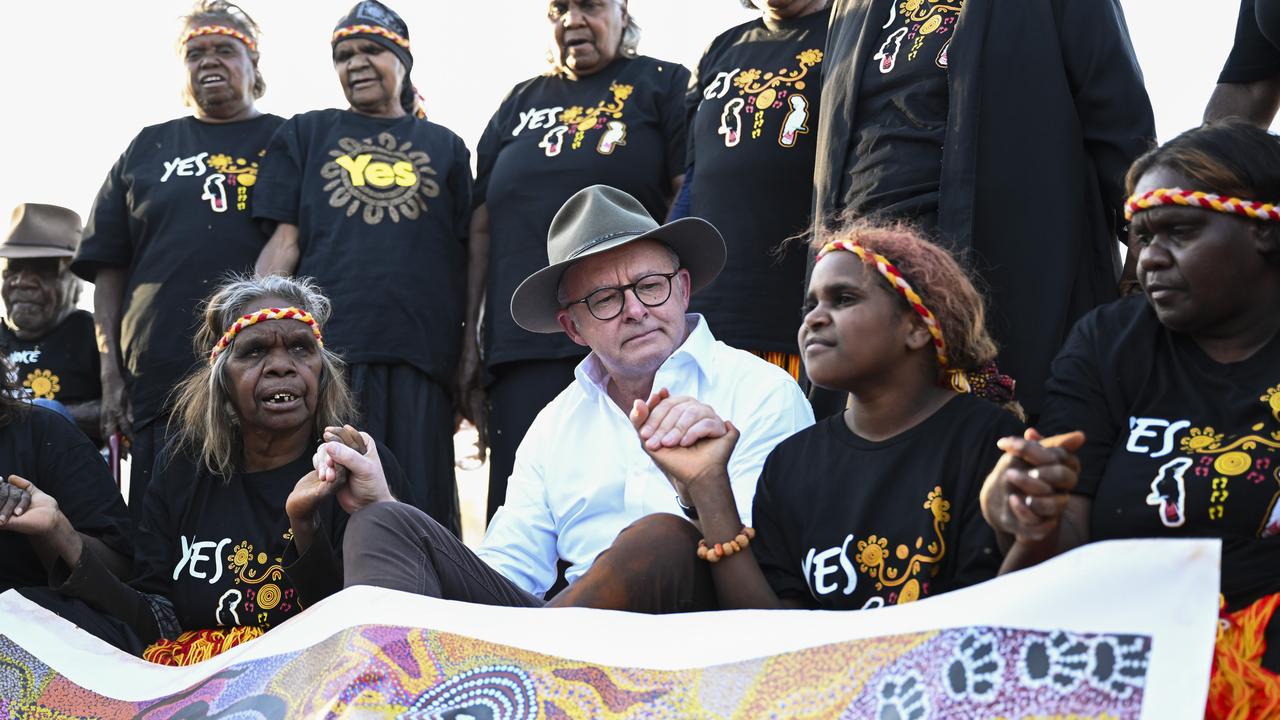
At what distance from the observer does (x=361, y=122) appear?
5.58 meters

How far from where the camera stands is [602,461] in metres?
3.91

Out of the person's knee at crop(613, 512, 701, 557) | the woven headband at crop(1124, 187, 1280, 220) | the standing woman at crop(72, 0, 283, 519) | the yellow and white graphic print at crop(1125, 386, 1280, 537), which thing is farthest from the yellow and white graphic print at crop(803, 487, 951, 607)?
the standing woman at crop(72, 0, 283, 519)

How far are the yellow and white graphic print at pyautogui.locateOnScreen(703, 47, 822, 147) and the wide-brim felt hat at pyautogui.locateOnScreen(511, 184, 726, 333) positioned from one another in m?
0.61

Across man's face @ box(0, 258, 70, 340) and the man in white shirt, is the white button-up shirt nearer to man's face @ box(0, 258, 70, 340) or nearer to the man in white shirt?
the man in white shirt

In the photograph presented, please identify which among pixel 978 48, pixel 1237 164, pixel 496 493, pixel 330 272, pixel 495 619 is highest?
pixel 978 48

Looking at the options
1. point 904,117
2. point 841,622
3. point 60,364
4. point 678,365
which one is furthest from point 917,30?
point 60,364

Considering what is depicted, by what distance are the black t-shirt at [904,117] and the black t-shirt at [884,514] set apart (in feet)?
3.31

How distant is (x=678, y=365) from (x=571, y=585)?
36.7 inches

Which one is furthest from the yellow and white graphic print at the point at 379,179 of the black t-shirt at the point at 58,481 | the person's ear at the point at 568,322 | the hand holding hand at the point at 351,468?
the hand holding hand at the point at 351,468

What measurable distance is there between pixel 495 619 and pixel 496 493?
235 cm

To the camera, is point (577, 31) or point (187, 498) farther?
point (577, 31)

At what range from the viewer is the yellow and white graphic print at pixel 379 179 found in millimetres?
5391

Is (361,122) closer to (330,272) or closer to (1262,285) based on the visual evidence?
(330,272)

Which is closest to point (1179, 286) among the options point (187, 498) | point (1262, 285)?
point (1262, 285)
